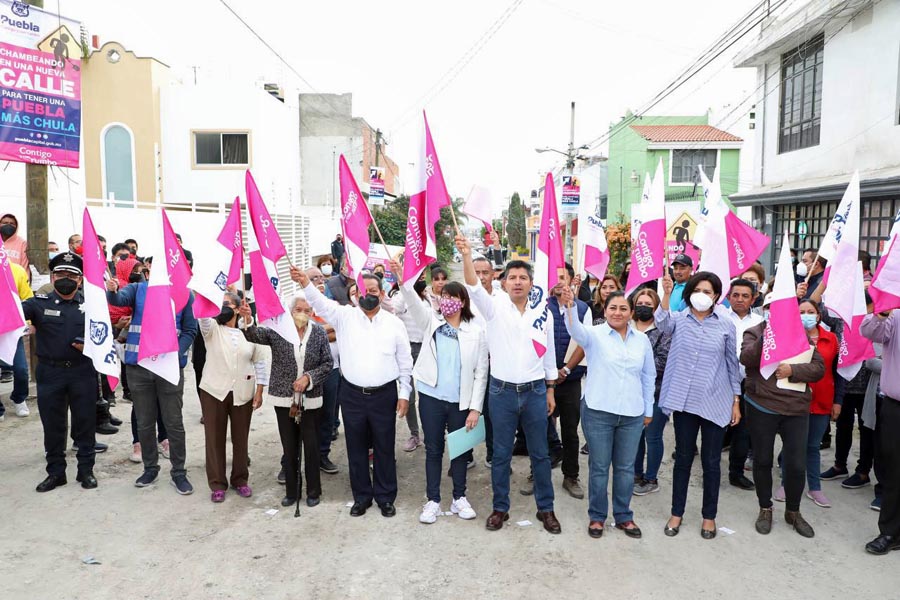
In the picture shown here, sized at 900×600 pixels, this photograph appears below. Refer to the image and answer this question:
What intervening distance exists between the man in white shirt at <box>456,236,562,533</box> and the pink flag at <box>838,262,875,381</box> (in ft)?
7.63

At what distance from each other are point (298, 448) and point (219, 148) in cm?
2103

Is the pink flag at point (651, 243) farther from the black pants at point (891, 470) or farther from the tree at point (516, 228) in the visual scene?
the tree at point (516, 228)

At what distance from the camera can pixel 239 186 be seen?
24.6 meters

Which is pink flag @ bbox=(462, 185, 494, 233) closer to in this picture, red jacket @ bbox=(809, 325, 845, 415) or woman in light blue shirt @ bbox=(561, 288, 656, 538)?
woman in light blue shirt @ bbox=(561, 288, 656, 538)

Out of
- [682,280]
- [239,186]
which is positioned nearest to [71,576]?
[682,280]

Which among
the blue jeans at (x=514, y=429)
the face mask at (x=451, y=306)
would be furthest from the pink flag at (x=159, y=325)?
the blue jeans at (x=514, y=429)

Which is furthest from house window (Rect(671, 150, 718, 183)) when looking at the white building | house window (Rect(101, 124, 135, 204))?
house window (Rect(101, 124, 135, 204))

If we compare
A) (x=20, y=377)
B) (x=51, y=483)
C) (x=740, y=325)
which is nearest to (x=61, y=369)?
(x=51, y=483)

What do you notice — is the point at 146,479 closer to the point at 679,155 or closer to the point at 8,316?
the point at 8,316

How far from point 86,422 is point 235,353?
1.45 metres

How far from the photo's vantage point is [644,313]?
5789mm

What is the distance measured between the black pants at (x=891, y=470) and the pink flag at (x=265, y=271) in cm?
450

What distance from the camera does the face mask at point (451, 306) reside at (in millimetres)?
5477

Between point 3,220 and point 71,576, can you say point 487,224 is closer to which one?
point 71,576
